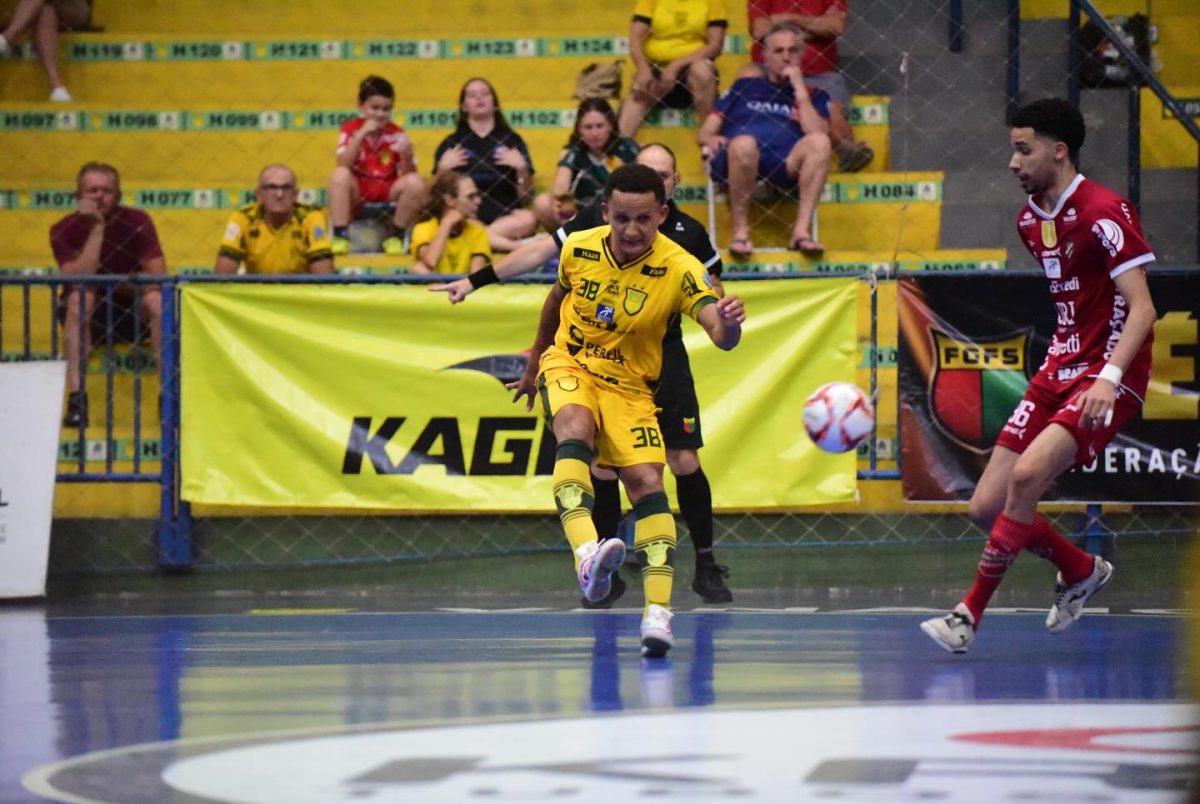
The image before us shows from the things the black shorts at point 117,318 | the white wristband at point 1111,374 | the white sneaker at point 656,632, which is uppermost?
the black shorts at point 117,318

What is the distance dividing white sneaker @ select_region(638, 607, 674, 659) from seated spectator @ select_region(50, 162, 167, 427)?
16.2 feet

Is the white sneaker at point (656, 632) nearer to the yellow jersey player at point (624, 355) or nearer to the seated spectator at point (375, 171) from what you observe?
the yellow jersey player at point (624, 355)

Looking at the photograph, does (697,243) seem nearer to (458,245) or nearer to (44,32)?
(458,245)

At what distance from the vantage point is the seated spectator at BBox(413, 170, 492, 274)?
11.6 m

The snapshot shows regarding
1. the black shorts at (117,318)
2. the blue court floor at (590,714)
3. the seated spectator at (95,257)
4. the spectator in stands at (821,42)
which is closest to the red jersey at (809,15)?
the spectator in stands at (821,42)

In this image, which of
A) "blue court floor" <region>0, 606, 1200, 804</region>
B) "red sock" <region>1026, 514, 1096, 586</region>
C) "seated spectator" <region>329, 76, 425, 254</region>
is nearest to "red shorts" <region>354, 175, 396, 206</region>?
"seated spectator" <region>329, 76, 425, 254</region>

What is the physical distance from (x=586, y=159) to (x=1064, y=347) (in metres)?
5.36

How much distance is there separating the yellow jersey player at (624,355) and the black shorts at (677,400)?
3.70 feet

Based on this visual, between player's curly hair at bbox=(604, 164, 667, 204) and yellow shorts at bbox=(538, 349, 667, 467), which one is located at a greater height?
player's curly hair at bbox=(604, 164, 667, 204)

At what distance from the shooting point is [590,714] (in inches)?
212

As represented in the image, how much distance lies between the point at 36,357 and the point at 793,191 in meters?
5.12

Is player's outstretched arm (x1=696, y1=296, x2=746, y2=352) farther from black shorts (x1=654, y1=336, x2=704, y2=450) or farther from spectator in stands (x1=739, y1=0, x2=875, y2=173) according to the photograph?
spectator in stands (x1=739, y1=0, x2=875, y2=173)

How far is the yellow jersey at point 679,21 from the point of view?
13.1m

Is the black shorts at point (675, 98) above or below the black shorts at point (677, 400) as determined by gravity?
above
